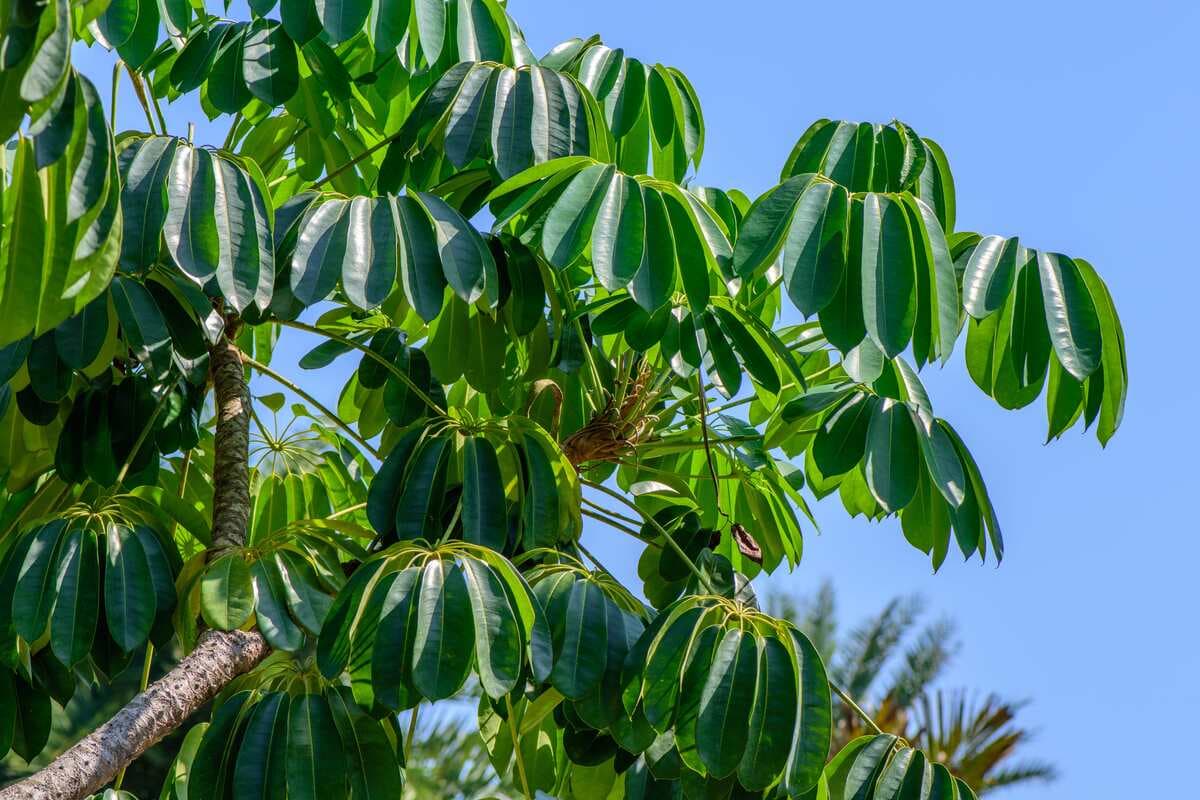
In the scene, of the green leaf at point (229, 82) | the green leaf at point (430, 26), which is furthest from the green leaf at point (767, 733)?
the green leaf at point (229, 82)

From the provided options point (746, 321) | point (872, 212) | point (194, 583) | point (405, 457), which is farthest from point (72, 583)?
point (872, 212)

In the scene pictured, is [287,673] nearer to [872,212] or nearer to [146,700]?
[146,700]

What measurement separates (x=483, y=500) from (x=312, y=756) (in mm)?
477

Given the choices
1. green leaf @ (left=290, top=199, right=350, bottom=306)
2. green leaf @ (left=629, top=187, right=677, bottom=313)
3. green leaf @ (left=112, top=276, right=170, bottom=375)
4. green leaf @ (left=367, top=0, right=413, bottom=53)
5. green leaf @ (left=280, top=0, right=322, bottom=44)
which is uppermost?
green leaf @ (left=367, top=0, right=413, bottom=53)

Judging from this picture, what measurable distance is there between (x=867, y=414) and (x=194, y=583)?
1.19 m

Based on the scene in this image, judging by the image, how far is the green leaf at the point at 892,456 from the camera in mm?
2330

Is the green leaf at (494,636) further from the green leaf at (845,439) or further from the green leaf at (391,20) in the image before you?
the green leaf at (391,20)

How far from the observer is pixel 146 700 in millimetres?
2020

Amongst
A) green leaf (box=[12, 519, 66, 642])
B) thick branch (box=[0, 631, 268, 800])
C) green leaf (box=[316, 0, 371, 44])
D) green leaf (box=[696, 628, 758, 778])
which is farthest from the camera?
green leaf (box=[316, 0, 371, 44])

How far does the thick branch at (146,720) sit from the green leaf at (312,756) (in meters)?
0.13

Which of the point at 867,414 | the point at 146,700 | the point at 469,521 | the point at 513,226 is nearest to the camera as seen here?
the point at 146,700

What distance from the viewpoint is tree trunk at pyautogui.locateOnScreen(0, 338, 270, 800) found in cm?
186

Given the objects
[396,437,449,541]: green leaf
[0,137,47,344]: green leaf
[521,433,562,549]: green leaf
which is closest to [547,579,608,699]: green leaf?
[521,433,562,549]: green leaf

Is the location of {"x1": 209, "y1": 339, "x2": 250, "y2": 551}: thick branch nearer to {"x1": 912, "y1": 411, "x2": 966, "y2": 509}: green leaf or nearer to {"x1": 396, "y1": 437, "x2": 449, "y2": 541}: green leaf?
{"x1": 396, "y1": 437, "x2": 449, "y2": 541}: green leaf
